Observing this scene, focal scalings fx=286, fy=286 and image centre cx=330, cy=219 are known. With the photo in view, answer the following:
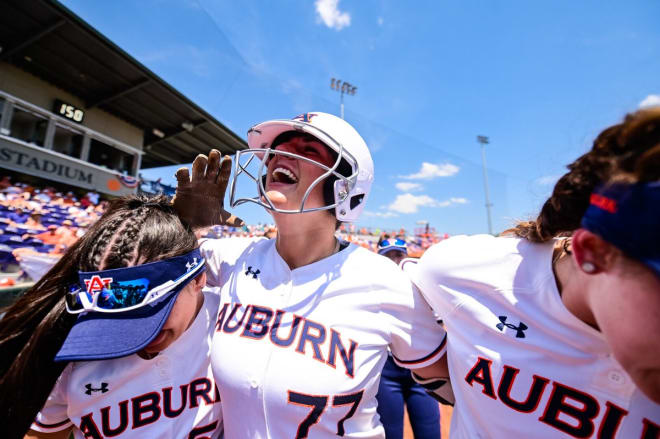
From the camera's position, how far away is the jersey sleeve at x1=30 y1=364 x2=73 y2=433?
44.4 inches

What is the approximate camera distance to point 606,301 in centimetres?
70

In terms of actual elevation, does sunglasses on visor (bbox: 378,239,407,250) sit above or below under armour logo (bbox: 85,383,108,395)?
above

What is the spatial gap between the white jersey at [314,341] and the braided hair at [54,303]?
408mm

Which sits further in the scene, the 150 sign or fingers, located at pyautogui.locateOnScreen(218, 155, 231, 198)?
the 150 sign

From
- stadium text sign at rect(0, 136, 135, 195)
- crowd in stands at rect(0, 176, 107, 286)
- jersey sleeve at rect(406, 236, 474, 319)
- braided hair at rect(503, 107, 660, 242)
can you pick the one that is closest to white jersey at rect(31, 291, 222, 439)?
jersey sleeve at rect(406, 236, 474, 319)

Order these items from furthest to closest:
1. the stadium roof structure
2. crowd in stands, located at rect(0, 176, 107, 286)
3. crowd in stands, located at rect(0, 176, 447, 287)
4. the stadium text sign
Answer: the stadium text sign, the stadium roof structure, crowd in stands, located at rect(0, 176, 107, 286), crowd in stands, located at rect(0, 176, 447, 287)

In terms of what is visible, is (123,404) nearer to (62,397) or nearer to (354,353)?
(62,397)

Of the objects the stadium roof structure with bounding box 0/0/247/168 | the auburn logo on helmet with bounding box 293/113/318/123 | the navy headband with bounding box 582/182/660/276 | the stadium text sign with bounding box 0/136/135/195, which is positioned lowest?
the navy headband with bounding box 582/182/660/276

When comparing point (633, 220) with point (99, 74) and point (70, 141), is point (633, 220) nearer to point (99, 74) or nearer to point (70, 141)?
point (99, 74)

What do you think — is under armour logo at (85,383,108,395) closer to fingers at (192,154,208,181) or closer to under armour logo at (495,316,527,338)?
fingers at (192,154,208,181)

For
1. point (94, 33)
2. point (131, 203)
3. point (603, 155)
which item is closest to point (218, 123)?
point (94, 33)

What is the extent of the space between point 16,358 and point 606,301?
195 cm

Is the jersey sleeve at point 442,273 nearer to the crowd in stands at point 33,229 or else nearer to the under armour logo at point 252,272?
the under armour logo at point 252,272

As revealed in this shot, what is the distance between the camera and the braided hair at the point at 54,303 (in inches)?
41.8
